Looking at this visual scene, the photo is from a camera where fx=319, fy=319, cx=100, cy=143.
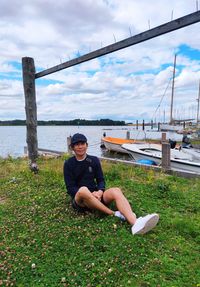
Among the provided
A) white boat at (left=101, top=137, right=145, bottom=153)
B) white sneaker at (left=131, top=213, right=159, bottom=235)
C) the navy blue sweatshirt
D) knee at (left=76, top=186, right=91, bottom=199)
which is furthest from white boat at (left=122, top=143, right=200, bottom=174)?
white sneaker at (left=131, top=213, right=159, bottom=235)

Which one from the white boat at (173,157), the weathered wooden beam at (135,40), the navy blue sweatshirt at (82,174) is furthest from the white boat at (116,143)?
the navy blue sweatshirt at (82,174)

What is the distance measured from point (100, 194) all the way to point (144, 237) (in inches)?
50.6

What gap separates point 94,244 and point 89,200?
103cm

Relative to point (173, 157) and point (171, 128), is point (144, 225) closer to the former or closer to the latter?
point (173, 157)

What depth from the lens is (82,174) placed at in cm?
626

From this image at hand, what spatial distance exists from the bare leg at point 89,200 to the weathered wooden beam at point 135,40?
4017 millimetres

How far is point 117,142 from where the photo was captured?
27.2 metres

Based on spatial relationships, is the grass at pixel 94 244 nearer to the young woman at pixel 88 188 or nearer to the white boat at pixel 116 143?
the young woman at pixel 88 188

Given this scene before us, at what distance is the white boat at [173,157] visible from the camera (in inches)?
558

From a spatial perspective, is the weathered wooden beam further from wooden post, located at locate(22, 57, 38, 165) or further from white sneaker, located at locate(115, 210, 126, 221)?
white sneaker, located at locate(115, 210, 126, 221)

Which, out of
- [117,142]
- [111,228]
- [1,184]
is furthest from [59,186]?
[117,142]

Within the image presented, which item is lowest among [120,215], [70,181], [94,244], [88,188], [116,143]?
[116,143]

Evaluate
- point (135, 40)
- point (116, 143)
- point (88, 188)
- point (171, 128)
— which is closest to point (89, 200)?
point (88, 188)

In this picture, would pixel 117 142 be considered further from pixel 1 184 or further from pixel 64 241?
pixel 64 241
